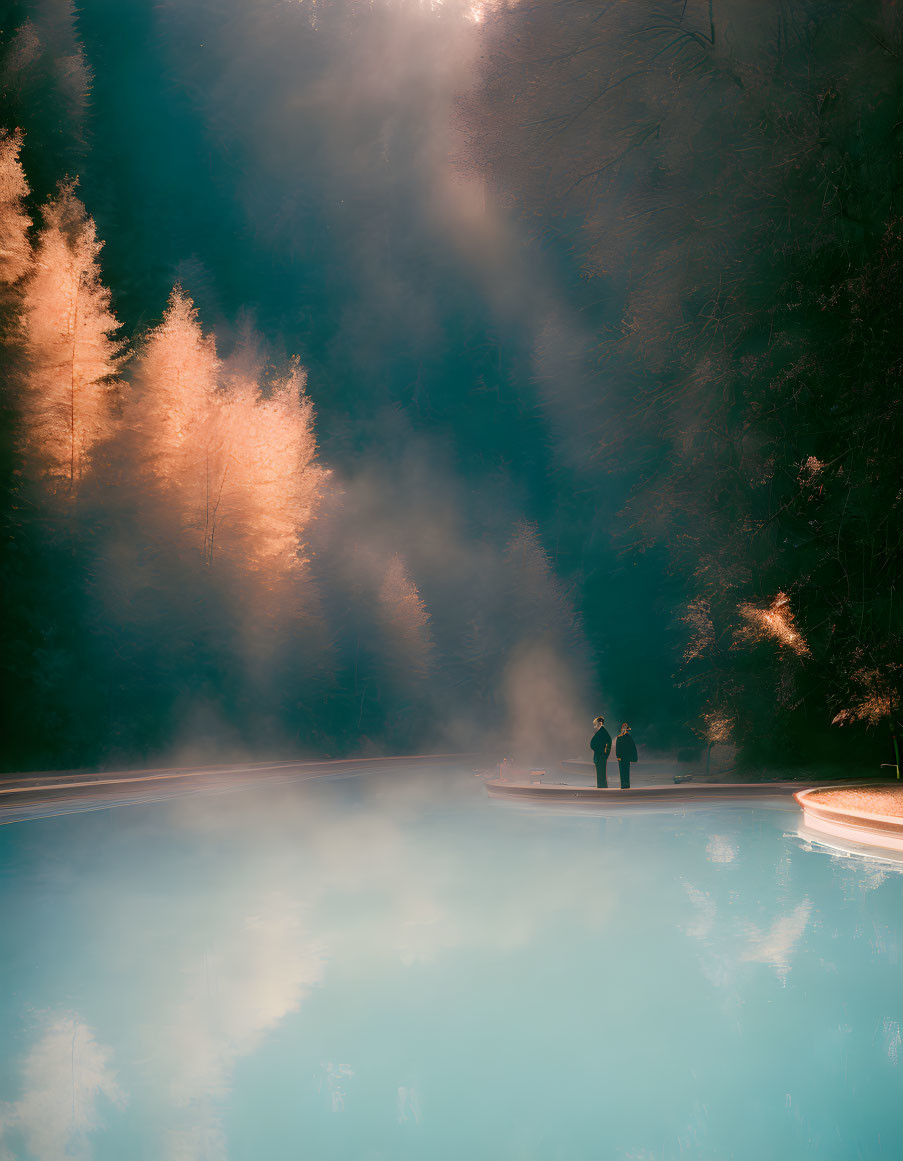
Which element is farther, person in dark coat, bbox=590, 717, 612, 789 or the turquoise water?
person in dark coat, bbox=590, 717, 612, 789

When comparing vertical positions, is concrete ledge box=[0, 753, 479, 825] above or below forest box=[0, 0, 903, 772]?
below

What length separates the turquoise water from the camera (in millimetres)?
3428

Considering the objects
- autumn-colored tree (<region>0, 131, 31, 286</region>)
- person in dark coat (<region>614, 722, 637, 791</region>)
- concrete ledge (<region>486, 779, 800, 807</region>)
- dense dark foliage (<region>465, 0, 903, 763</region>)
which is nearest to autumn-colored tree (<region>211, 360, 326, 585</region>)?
autumn-colored tree (<region>0, 131, 31, 286</region>)

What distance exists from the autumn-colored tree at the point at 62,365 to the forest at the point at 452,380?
0.21 ft

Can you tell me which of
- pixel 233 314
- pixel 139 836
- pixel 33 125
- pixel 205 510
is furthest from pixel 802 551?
pixel 233 314

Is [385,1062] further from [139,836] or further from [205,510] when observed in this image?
[205,510]

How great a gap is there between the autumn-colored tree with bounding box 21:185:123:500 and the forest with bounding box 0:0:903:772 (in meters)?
0.07

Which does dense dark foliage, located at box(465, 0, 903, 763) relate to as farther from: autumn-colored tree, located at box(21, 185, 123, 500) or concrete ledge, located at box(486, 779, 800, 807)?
autumn-colored tree, located at box(21, 185, 123, 500)

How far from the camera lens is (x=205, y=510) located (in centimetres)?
1942

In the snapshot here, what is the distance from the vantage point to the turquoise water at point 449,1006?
3.43 m

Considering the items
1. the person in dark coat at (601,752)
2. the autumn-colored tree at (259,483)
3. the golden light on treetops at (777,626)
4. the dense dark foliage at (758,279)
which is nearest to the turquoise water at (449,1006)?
the person in dark coat at (601,752)

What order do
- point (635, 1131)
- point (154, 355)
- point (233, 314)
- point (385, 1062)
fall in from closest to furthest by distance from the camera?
point (635, 1131) → point (385, 1062) → point (154, 355) → point (233, 314)

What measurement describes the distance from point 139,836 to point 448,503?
2479 centimetres

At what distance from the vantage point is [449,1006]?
478 cm
